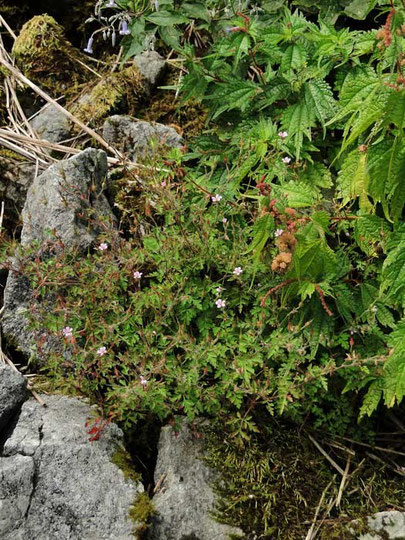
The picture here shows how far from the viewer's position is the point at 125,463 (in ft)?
8.43

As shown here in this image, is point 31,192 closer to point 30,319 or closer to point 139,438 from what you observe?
point 30,319

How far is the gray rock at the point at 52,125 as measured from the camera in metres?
3.68

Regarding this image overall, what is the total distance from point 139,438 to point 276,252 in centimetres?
111

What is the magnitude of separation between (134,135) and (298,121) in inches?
42.7

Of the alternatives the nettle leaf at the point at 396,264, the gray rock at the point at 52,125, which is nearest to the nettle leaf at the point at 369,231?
the nettle leaf at the point at 396,264

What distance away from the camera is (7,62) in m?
3.82

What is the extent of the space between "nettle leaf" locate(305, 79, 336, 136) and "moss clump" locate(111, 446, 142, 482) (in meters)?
1.83

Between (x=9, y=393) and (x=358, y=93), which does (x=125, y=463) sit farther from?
(x=358, y=93)

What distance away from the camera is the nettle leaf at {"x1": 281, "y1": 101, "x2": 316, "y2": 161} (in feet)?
9.59

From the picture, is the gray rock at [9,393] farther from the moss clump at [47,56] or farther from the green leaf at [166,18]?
the moss clump at [47,56]

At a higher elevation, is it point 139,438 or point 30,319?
point 30,319

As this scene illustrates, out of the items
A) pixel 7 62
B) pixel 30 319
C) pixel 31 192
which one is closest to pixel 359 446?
pixel 30 319

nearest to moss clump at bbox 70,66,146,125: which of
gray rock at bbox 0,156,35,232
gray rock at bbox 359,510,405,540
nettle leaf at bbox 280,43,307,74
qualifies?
gray rock at bbox 0,156,35,232

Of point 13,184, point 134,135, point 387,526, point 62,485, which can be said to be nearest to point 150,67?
point 134,135
